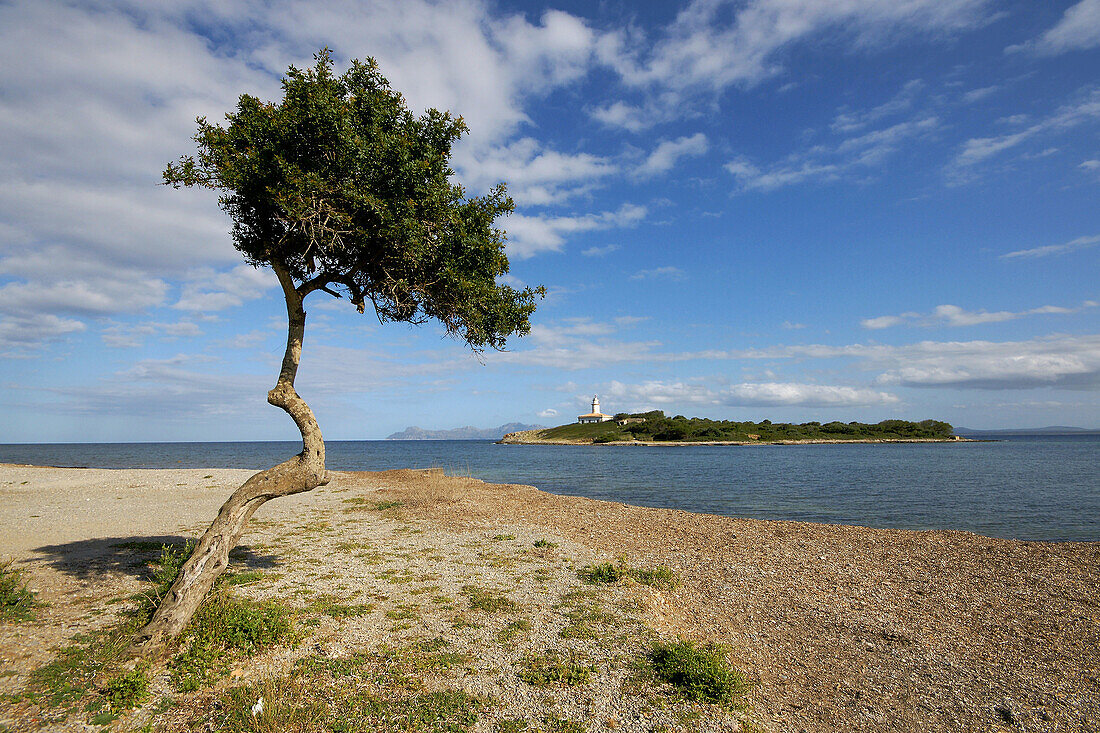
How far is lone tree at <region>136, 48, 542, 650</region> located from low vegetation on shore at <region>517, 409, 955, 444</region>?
429 feet

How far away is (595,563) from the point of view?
1360 centimetres

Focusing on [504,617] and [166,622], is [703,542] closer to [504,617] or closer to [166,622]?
[504,617]

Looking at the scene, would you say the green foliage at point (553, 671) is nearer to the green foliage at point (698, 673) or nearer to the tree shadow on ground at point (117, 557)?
the green foliage at point (698, 673)

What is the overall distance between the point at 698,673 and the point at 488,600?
4633mm

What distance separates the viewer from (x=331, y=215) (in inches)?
348

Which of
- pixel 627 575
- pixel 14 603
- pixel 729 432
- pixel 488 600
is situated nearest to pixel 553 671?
pixel 488 600

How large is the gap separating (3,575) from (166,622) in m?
5.27

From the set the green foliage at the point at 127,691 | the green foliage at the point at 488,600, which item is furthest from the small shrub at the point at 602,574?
the green foliage at the point at 127,691

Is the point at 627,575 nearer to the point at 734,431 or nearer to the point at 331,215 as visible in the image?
the point at 331,215

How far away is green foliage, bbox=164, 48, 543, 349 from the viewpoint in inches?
356

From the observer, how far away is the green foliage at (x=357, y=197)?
904 centimetres

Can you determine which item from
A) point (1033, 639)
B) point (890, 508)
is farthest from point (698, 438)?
point (1033, 639)

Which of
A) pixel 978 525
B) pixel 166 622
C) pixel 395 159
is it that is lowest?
pixel 978 525

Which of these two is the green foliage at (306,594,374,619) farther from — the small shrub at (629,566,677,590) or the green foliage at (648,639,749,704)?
the small shrub at (629,566,677,590)
